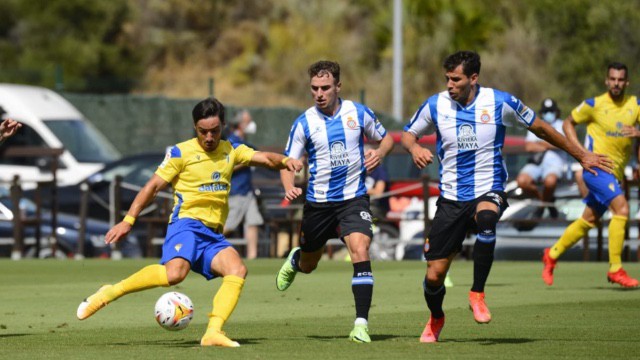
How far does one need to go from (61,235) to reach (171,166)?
14.1 metres

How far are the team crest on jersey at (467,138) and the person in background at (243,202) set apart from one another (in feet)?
33.5

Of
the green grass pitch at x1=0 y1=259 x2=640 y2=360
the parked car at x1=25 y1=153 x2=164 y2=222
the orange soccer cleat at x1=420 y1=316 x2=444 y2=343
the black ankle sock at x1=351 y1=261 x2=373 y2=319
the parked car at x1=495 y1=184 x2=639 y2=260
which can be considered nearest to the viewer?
the green grass pitch at x1=0 y1=259 x2=640 y2=360

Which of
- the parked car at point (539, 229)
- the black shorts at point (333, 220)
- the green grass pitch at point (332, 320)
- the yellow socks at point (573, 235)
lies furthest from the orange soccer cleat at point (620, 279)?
the parked car at point (539, 229)

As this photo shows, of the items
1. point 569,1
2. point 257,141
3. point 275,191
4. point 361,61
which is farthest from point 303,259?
point 361,61

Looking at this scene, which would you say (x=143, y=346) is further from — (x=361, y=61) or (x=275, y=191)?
(x=361, y=61)

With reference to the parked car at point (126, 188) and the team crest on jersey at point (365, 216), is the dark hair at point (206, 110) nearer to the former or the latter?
the team crest on jersey at point (365, 216)

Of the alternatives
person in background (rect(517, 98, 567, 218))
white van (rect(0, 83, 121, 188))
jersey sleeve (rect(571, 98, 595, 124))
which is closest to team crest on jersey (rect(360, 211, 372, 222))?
jersey sleeve (rect(571, 98, 595, 124))

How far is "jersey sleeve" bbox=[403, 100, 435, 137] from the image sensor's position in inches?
442

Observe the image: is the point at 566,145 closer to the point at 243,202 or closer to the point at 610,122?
the point at 610,122

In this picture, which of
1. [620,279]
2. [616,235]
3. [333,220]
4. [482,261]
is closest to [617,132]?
[616,235]

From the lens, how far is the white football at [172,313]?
1030 cm

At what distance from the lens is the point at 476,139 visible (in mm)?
11078

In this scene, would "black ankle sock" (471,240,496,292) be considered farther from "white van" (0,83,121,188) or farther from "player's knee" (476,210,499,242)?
"white van" (0,83,121,188)

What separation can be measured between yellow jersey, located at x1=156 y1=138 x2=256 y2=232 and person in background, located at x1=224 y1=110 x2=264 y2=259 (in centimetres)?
1019
